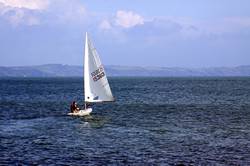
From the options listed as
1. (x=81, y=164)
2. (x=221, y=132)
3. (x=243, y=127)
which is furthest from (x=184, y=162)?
(x=243, y=127)

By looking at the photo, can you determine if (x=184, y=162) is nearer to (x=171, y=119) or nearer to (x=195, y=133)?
(x=195, y=133)

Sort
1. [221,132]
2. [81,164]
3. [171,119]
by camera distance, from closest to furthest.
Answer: [81,164]
[221,132]
[171,119]

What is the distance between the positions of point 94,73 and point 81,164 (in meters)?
30.0

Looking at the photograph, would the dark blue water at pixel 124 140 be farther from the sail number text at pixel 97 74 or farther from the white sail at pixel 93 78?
the sail number text at pixel 97 74

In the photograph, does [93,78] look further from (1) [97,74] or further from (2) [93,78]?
(1) [97,74]

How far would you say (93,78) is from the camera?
217 feet

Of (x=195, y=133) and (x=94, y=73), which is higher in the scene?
(x=94, y=73)

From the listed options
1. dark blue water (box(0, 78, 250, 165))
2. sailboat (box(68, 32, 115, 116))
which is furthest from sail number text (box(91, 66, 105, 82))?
dark blue water (box(0, 78, 250, 165))

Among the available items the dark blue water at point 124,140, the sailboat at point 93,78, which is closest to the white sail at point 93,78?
the sailboat at point 93,78

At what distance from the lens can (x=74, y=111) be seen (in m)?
72.1

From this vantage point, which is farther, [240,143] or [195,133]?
[195,133]

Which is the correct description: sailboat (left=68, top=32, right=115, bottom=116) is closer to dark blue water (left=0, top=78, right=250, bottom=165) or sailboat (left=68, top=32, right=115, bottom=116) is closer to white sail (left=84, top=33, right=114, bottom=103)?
white sail (left=84, top=33, right=114, bottom=103)

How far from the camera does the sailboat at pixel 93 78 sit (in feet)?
214

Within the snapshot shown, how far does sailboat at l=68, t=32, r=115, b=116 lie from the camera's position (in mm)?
65131
